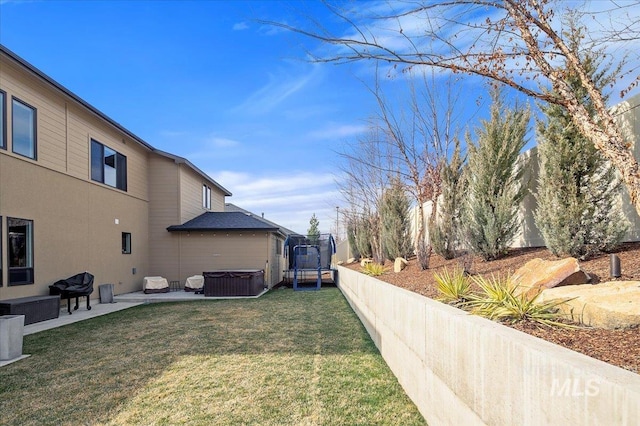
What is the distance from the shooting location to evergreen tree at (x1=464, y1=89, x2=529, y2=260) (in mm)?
7402

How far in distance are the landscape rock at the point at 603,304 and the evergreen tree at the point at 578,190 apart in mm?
2257

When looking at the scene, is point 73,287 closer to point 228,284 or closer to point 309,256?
point 228,284

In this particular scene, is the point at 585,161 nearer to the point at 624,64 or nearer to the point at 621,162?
the point at 624,64

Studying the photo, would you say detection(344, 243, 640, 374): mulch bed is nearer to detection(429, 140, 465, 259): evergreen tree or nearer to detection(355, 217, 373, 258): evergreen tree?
detection(429, 140, 465, 259): evergreen tree

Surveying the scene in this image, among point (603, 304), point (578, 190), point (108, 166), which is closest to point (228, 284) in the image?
point (108, 166)

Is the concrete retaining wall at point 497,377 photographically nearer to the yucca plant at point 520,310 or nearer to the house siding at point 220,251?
the yucca plant at point 520,310

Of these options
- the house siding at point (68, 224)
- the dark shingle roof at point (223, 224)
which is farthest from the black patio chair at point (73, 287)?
the dark shingle roof at point (223, 224)

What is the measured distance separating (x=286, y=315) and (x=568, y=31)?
24.9 feet

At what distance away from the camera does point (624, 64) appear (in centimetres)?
459

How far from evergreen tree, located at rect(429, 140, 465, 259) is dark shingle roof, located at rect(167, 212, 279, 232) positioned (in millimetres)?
8151

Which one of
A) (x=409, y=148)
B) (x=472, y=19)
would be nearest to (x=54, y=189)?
(x=409, y=148)

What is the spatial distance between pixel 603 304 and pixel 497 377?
1338 millimetres

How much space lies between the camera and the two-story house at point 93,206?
9.45 m

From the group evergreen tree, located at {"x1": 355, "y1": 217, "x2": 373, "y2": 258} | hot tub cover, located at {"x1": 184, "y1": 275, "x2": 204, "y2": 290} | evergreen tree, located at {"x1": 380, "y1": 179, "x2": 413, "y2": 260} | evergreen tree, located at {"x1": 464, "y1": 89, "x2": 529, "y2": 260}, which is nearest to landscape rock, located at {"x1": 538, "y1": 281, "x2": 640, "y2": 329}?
evergreen tree, located at {"x1": 464, "y1": 89, "x2": 529, "y2": 260}
